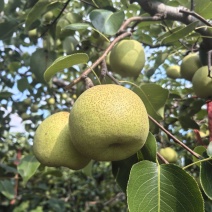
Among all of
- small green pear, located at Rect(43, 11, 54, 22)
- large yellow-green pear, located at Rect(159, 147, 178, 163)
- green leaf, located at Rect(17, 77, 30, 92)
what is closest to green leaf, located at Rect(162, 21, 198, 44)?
large yellow-green pear, located at Rect(159, 147, 178, 163)

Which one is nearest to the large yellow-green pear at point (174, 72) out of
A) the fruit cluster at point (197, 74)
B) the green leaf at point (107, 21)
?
the fruit cluster at point (197, 74)

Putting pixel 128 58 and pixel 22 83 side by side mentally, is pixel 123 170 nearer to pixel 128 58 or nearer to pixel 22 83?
pixel 128 58

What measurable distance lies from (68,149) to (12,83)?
8.04 ft

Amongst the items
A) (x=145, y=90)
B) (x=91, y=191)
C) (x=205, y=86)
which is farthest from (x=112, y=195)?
(x=145, y=90)

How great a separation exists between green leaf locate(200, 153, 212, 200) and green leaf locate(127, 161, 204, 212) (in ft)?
0.29

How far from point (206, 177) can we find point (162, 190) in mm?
162

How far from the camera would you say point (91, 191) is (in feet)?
15.7

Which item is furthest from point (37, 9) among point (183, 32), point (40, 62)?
point (183, 32)

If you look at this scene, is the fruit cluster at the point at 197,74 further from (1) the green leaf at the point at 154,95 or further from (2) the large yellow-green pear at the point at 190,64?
(1) the green leaf at the point at 154,95

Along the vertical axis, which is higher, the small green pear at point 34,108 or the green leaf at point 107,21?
the green leaf at point 107,21

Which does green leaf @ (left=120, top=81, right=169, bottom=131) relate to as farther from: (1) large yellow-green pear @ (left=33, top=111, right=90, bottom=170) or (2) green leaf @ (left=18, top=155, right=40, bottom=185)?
(2) green leaf @ (left=18, top=155, right=40, bottom=185)

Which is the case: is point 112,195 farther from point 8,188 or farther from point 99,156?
point 99,156

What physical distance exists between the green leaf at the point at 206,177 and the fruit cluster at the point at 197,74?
29.9 inches

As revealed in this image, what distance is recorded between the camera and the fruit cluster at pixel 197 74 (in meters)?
1.86
